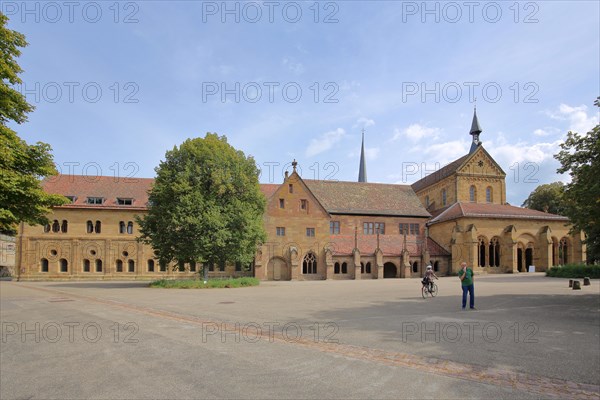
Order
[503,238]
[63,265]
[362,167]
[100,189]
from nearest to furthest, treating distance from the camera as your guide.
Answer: [63,265]
[503,238]
[100,189]
[362,167]

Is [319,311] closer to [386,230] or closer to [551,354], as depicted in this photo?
[551,354]

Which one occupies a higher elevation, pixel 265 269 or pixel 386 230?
pixel 386 230

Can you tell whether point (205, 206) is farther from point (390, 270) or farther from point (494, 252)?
point (494, 252)

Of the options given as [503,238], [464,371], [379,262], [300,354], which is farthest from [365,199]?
[464,371]

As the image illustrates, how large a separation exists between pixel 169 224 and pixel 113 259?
71.7 ft

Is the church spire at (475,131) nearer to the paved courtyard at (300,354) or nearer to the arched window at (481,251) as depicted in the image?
the arched window at (481,251)

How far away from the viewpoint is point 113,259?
46.7 metres

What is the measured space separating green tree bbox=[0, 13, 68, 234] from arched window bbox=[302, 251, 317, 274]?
30.9 metres

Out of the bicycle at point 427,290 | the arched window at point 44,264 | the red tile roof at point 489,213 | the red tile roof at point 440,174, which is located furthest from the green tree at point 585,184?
the arched window at point 44,264

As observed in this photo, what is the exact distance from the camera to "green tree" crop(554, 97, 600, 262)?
49.4 feet

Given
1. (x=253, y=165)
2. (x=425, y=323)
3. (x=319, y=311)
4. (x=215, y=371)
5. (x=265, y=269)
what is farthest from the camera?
(x=265, y=269)

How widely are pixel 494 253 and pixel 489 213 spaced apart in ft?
15.9

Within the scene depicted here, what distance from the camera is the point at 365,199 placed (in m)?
54.0

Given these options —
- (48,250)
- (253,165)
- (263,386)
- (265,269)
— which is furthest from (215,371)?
(48,250)
